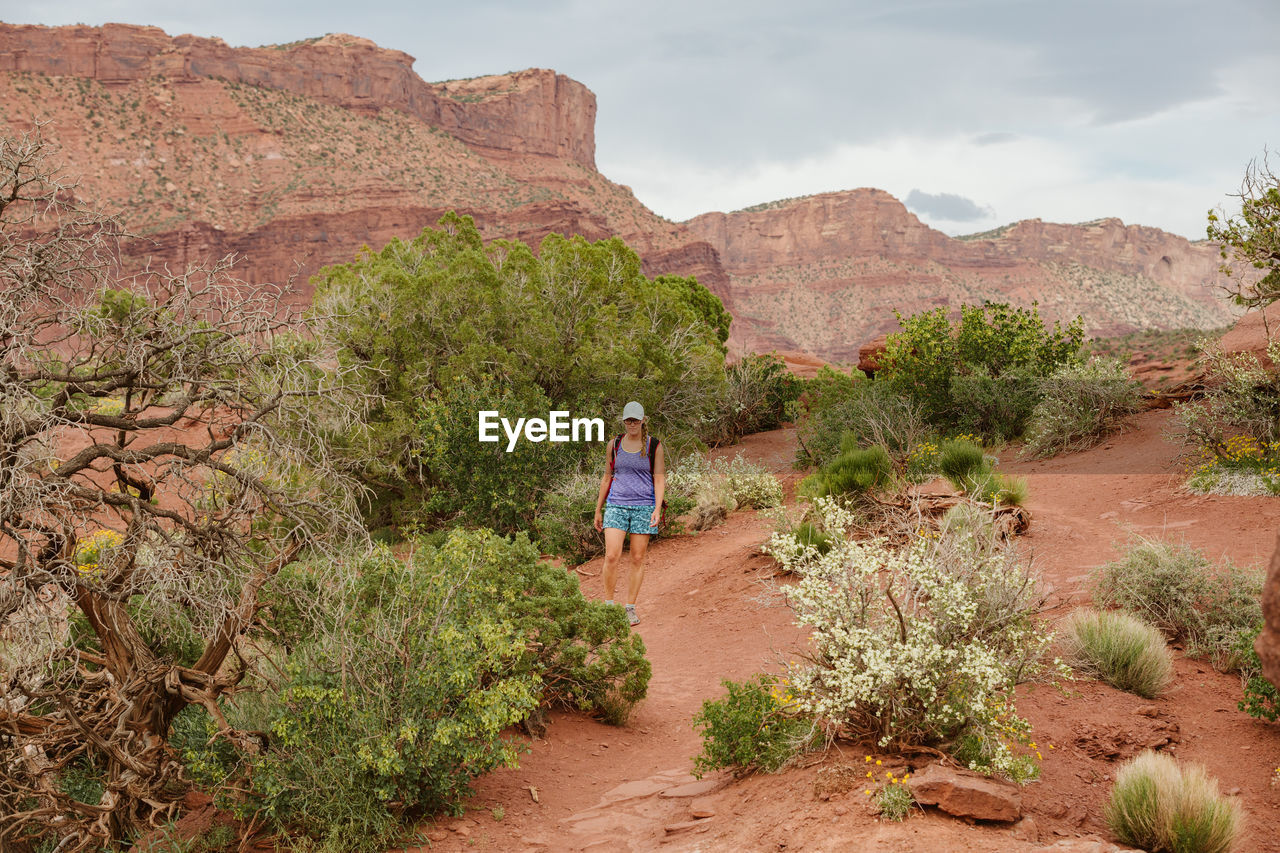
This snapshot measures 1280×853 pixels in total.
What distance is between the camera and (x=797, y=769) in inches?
175

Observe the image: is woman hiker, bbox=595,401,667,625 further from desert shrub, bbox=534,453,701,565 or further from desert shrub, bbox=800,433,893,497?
desert shrub, bbox=534,453,701,565

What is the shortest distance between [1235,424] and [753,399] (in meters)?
13.8

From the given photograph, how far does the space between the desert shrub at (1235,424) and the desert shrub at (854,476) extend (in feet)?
11.9

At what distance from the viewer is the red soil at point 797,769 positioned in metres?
3.91

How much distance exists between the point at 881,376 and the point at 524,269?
917 cm

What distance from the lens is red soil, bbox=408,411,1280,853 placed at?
391cm

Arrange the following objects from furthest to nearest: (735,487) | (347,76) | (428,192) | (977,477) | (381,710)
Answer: (347,76), (428,192), (735,487), (977,477), (381,710)

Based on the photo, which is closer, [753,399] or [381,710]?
[381,710]

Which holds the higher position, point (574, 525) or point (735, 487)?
point (735, 487)

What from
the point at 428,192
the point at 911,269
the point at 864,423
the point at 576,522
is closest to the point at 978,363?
the point at 864,423

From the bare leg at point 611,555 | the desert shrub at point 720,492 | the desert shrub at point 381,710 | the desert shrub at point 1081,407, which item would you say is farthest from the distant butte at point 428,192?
the desert shrub at point 381,710

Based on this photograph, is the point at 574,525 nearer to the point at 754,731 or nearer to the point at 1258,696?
the point at 754,731

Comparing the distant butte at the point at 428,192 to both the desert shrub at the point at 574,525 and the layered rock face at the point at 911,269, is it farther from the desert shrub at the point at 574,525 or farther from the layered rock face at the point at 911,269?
the desert shrub at the point at 574,525

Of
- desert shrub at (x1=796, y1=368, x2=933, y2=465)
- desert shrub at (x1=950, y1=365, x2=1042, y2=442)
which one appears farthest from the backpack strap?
desert shrub at (x1=950, y1=365, x2=1042, y2=442)
